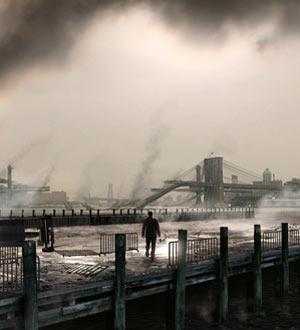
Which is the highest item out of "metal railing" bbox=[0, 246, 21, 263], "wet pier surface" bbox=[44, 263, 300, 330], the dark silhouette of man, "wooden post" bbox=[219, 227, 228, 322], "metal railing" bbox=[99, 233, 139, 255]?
the dark silhouette of man

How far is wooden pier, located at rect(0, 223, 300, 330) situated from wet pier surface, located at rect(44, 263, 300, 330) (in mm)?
623

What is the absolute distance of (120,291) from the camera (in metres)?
14.5

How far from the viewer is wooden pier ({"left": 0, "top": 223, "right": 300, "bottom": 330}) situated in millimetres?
12070

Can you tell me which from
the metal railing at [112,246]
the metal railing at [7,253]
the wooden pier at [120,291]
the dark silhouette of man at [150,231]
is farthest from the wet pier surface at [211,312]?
the metal railing at [112,246]

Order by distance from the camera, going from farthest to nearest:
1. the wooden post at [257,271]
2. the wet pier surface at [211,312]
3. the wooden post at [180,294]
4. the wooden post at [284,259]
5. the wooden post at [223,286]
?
the wooden post at [284,259] < the wooden post at [257,271] < the wooden post at [223,286] < the wet pier surface at [211,312] < the wooden post at [180,294]

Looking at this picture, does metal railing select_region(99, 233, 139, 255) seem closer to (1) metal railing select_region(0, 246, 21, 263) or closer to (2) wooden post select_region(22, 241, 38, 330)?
(1) metal railing select_region(0, 246, 21, 263)

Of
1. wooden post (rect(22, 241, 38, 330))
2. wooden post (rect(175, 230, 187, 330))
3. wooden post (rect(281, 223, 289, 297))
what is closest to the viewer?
wooden post (rect(22, 241, 38, 330))

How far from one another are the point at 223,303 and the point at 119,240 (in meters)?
6.34

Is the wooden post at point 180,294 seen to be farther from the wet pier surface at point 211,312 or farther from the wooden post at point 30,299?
the wooden post at point 30,299

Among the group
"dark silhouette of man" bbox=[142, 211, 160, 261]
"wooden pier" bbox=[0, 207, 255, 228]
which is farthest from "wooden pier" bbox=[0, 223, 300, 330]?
"wooden pier" bbox=[0, 207, 255, 228]

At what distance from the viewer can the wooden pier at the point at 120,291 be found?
39.6 feet

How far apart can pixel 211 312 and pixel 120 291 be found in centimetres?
660

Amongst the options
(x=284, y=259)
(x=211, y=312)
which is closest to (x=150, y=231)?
(x=211, y=312)

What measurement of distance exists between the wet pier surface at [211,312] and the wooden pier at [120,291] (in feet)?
2.04
